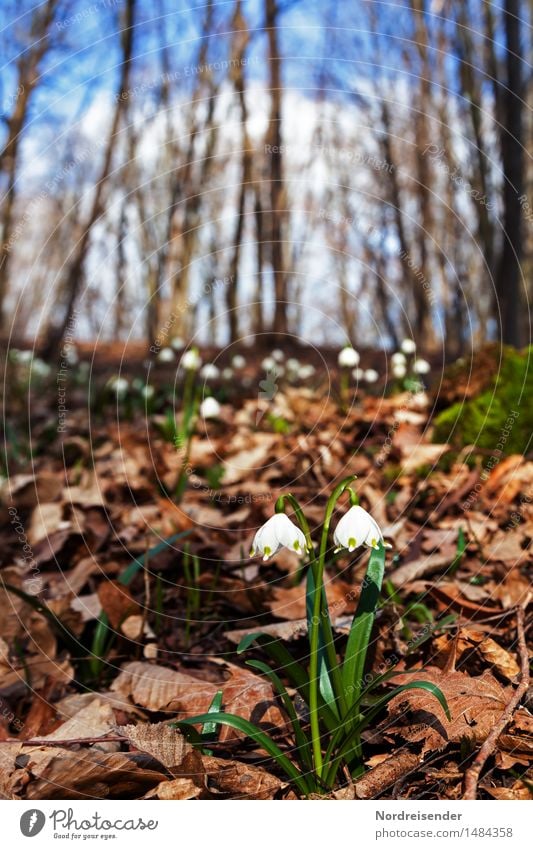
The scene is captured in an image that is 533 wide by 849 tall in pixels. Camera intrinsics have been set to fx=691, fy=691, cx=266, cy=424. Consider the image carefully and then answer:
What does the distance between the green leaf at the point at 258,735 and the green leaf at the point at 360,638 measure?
20cm

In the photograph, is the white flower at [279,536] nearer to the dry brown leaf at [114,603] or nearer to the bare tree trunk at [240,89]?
the dry brown leaf at [114,603]

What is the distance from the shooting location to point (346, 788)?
1.66 meters

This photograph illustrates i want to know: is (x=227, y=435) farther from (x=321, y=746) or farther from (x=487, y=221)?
(x=487, y=221)

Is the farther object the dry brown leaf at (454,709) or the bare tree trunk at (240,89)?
the bare tree trunk at (240,89)

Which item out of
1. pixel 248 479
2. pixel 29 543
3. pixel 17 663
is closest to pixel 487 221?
pixel 248 479

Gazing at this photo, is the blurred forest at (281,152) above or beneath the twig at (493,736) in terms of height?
above

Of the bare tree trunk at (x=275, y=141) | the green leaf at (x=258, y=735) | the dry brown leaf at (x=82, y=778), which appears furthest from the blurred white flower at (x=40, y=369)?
the green leaf at (x=258, y=735)

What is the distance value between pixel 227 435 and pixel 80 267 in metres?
3.14

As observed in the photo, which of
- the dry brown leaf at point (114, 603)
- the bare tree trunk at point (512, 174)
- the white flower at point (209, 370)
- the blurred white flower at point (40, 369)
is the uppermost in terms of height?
the bare tree trunk at point (512, 174)

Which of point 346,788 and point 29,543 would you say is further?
point 29,543

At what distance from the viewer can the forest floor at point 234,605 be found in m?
1.70

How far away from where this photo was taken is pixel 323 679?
1706 mm

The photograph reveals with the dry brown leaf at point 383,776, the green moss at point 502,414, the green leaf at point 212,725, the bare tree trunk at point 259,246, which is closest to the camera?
the dry brown leaf at point 383,776

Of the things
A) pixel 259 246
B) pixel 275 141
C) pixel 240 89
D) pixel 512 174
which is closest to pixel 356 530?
pixel 512 174
